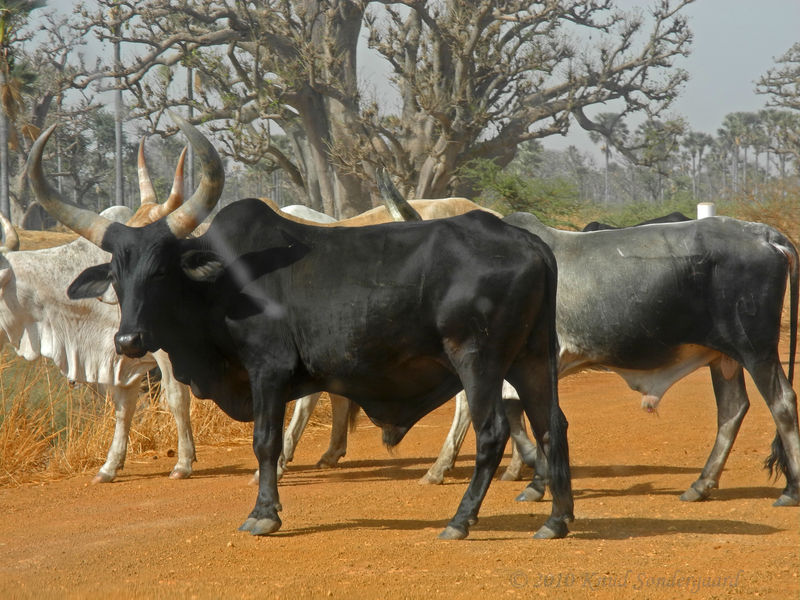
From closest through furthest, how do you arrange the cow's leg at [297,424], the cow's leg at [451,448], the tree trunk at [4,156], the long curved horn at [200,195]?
the long curved horn at [200,195], the cow's leg at [451,448], the cow's leg at [297,424], the tree trunk at [4,156]

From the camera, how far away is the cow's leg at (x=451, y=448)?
6.34 m

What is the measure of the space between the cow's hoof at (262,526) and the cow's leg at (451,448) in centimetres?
174

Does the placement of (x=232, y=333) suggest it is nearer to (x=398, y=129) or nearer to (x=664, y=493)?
(x=664, y=493)

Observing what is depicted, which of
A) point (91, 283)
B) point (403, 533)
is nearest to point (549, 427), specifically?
point (403, 533)

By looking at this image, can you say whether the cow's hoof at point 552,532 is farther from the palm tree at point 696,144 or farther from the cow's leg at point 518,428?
the palm tree at point 696,144

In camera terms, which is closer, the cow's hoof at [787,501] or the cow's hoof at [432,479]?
the cow's hoof at [787,501]

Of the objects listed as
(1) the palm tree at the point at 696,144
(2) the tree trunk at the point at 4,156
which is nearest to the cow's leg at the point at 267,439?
(2) the tree trunk at the point at 4,156

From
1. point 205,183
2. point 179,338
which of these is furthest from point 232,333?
point 205,183

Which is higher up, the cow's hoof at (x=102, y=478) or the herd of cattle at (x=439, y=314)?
the herd of cattle at (x=439, y=314)

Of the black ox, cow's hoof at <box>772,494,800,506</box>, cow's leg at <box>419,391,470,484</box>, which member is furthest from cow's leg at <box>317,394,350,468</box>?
cow's hoof at <box>772,494,800,506</box>

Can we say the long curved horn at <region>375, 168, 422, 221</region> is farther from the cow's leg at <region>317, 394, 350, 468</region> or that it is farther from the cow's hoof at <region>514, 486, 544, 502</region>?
the cow's hoof at <region>514, 486, 544, 502</region>

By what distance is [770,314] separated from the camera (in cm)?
544

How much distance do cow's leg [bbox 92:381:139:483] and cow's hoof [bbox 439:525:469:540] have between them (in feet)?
10.2

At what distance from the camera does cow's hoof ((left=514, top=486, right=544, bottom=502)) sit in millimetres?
5672
